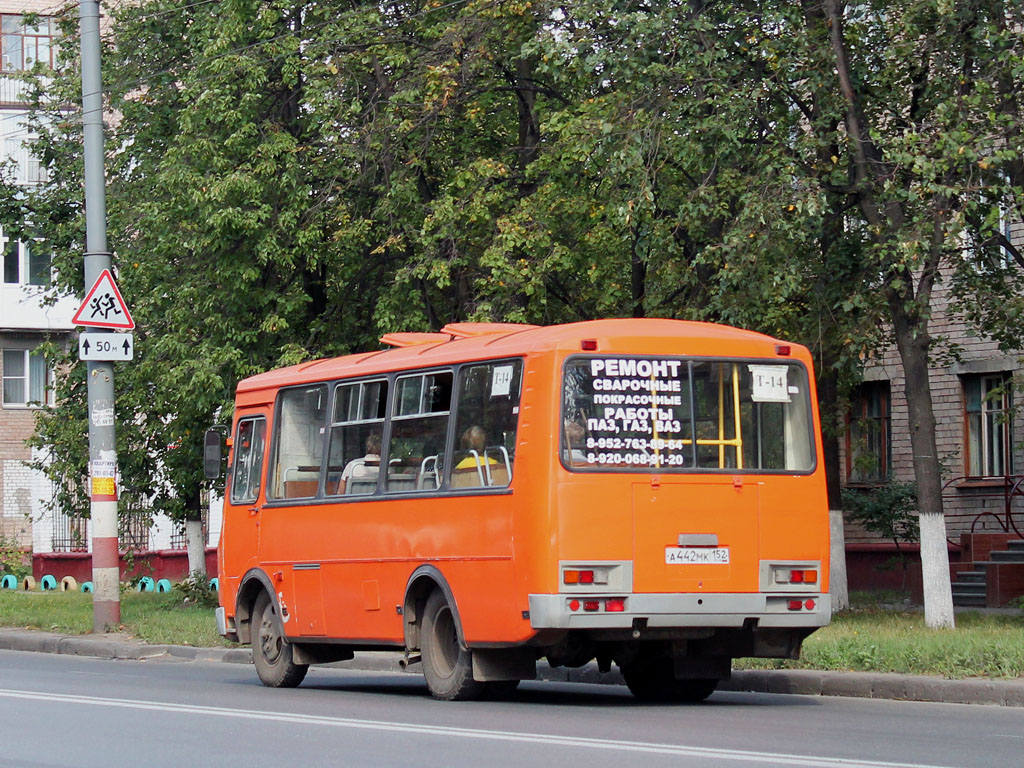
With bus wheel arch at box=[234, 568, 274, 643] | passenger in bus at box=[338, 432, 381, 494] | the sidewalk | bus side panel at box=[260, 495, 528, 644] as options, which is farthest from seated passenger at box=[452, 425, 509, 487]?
bus wheel arch at box=[234, 568, 274, 643]

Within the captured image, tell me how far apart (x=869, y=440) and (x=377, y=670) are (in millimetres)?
15355

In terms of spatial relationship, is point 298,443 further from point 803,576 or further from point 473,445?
point 803,576

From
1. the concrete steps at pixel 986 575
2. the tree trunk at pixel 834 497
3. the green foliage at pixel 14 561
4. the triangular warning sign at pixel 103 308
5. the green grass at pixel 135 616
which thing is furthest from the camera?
the green foliage at pixel 14 561

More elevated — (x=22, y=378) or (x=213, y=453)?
(x=22, y=378)

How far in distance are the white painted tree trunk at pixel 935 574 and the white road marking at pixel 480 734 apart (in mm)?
9129

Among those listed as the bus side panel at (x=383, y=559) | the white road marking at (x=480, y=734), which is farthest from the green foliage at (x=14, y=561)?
the white road marking at (x=480, y=734)

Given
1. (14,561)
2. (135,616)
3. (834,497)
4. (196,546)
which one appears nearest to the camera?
(834,497)

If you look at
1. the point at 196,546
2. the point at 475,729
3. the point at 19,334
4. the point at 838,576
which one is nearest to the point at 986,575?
the point at 838,576

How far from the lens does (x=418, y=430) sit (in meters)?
14.2

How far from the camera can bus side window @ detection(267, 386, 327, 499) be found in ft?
51.6

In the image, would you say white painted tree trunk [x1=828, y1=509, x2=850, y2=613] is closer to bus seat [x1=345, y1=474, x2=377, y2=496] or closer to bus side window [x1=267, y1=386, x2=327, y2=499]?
bus side window [x1=267, y1=386, x2=327, y2=499]

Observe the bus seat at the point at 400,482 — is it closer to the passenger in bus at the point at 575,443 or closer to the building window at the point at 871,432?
the passenger in bus at the point at 575,443

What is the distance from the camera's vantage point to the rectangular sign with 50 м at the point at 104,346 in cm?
2208

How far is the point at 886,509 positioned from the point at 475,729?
1851 centimetres
